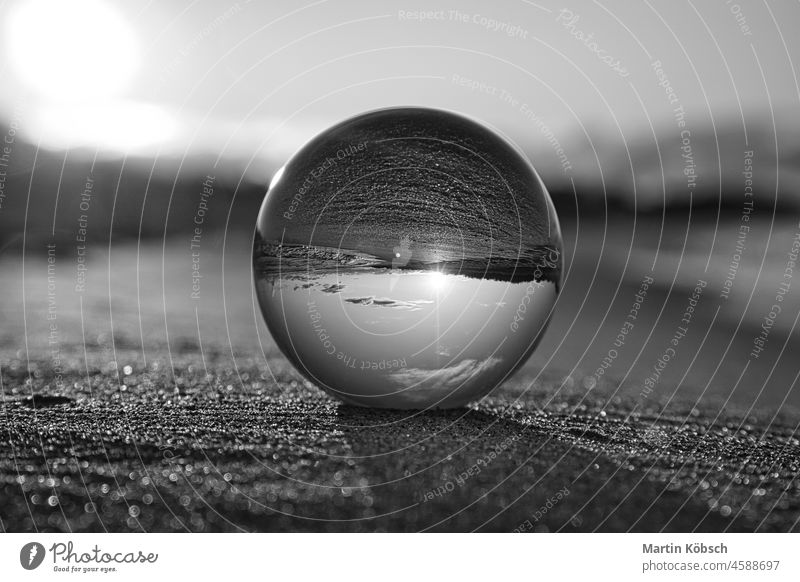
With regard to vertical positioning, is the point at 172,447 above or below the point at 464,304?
below

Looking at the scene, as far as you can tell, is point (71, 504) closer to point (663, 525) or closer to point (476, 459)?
point (476, 459)

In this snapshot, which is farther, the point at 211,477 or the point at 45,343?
the point at 45,343

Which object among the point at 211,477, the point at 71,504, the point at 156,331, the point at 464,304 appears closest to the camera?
the point at 71,504

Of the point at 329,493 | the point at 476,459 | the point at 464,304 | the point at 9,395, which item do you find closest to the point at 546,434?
the point at 476,459

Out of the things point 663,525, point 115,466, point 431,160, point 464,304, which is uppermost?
point 431,160

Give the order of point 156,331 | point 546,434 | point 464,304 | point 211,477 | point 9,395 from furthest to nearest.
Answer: point 156,331, point 9,395, point 546,434, point 464,304, point 211,477

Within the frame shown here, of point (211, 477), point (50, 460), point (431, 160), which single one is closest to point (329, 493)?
point (211, 477)
